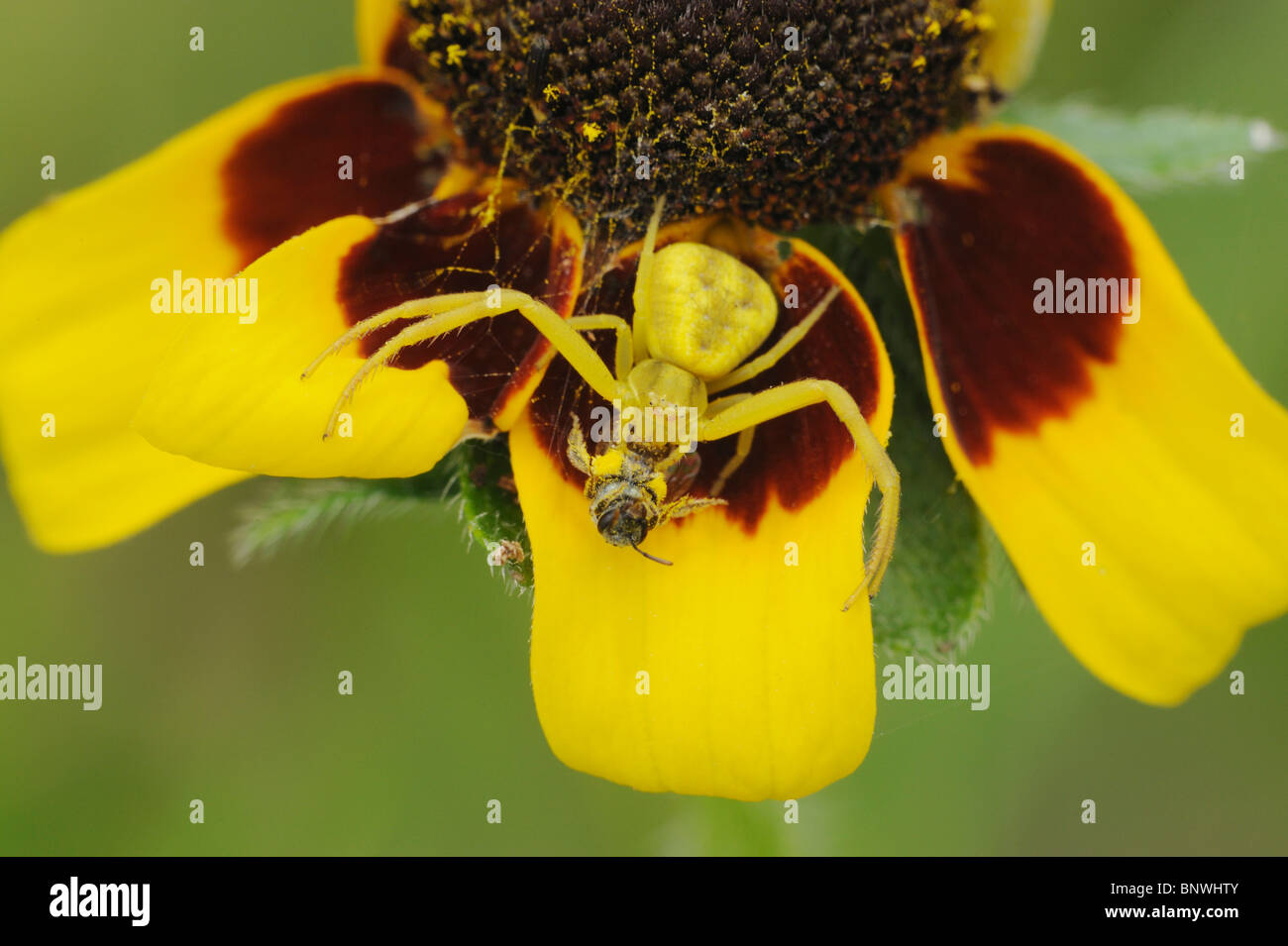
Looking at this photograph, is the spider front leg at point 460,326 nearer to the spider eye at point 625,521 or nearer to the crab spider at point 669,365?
the crab spider at point 669,365

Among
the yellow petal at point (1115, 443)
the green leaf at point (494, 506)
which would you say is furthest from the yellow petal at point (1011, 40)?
the green leaf at point (494, 506)

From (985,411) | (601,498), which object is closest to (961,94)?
(985,411)

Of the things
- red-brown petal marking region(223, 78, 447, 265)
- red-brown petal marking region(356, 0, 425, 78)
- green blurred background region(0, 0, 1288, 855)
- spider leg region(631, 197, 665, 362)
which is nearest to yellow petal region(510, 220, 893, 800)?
spider leg region(631, 197, 665, 362)

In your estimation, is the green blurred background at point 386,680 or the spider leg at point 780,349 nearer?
the spider leg at point 780,349

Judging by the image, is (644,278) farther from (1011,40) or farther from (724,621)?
(1011,40)

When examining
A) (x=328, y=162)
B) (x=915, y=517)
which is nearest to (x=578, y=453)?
(x=915, y=517)

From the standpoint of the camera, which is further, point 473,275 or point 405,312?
point 473,275

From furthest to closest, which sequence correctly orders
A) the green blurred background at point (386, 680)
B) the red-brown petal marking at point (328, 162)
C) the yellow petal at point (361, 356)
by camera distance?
the green blurred background at point (386, 680)
the red-brown petal marking at point (328, 162)
the yellow petal at point (361, 356)
